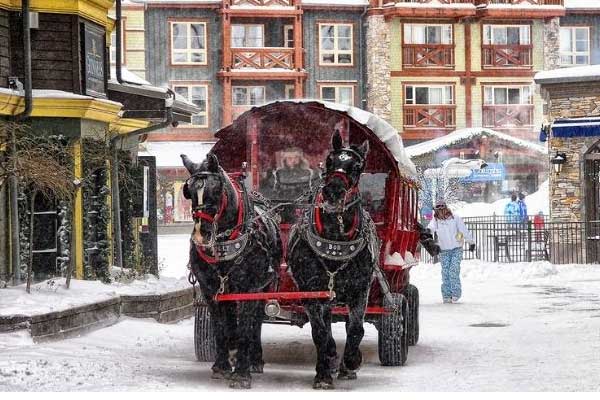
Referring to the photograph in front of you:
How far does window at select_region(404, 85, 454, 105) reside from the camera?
188 ft

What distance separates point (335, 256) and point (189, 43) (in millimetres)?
46518

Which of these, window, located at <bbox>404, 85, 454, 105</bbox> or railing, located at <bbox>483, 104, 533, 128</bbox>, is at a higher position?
window, located at <bbox>404, 85, 454, 105</bbox>

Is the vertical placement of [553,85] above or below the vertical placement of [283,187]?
above

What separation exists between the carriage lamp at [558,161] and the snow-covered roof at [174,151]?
76.9ft

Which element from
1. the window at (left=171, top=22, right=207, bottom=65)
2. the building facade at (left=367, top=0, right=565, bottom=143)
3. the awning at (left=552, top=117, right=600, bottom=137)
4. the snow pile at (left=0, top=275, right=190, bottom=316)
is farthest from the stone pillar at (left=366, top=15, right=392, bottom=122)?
the snow pile at (left=0, top=275, right=190, bottom=316)

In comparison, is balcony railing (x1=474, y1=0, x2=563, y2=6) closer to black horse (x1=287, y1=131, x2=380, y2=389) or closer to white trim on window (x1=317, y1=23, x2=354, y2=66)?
white trim on window (x1=317, y1=23, x2=354, y2=66)

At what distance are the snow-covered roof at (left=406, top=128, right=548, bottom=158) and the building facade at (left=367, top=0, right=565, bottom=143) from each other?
62.7 inches

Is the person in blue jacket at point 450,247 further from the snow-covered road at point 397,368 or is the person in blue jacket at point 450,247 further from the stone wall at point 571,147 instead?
the stone wall at point 571,147

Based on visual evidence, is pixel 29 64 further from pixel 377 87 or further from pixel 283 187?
pixel 377 87

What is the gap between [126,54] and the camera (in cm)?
5584

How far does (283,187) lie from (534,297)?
34.7ft

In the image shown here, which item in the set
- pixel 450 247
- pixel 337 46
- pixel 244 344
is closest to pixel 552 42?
pixel 337 46
